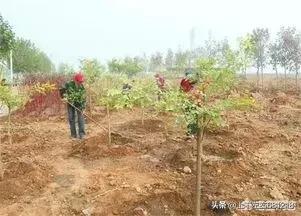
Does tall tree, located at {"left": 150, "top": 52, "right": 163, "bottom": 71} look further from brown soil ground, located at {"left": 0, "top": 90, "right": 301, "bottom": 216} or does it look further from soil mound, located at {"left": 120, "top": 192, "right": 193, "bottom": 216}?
soil mound, located at {"left": 120, "top": 192, "right": 193, "bottom": 216}

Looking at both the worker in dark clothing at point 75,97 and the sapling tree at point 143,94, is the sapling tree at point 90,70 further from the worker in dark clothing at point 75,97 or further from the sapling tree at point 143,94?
the sapling tree at point 143,94

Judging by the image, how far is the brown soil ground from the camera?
22.2 ft

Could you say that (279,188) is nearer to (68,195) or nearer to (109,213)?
(109,213)

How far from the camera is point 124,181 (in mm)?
7695

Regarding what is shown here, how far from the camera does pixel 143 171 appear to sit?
8.31 metres

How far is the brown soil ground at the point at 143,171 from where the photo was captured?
677 centimetres

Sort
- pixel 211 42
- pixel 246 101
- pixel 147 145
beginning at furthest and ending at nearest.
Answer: pixel 211 42, pixel 147 145, pixel 246 101

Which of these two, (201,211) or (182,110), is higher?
(182,110)

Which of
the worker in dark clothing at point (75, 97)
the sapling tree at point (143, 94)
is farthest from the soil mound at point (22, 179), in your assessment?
the sapling tree at point (143, 94)

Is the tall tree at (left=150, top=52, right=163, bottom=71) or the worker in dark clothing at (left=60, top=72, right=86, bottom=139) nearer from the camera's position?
the worker in dark clothing at (left=60, top=72, right=86, bottom=139)

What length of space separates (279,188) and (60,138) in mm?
6360

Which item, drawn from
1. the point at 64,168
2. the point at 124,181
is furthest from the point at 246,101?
the point at 64,168

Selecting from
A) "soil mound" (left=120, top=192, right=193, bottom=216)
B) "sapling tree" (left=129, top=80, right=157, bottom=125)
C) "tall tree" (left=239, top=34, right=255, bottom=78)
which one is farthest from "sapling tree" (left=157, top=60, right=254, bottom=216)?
"sapling tree" (left=129, top=80, right=157, bottom=125)

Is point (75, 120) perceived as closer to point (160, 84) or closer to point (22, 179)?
point (160, 84)
